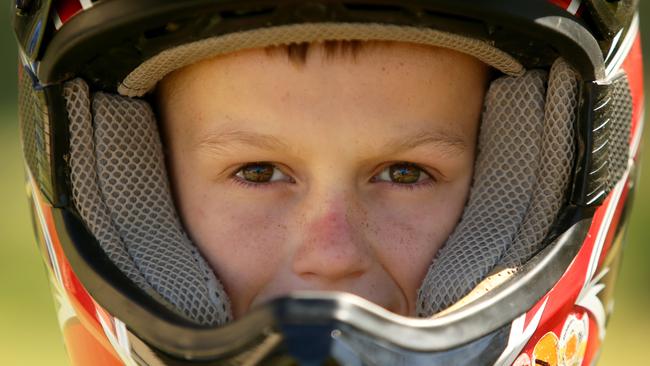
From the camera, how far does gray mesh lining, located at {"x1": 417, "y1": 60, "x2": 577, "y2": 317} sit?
2.17 metres

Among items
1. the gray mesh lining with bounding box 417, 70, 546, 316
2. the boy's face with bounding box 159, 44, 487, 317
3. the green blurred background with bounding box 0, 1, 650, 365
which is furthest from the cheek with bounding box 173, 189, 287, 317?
the green blurred background with bounding box 0, 1, 650, 365

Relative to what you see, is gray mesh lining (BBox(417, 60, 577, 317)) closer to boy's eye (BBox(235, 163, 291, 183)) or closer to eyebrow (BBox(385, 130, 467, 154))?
eyebrow (BBox(385, 130, 467, 154))

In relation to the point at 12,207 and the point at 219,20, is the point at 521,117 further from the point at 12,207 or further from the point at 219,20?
the point at 12,207

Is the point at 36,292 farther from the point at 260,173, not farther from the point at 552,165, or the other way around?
the point at 552,165

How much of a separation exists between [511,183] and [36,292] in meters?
2.15

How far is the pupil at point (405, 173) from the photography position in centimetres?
228

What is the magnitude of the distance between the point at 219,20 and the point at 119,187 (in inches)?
14.5

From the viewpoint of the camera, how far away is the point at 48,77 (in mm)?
2113

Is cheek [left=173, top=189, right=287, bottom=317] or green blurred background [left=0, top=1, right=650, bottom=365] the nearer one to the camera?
cheek [left=173, top=189, right=287, bottom=317]

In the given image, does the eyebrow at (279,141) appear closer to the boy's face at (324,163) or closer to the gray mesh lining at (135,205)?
the boy's face at (324,163)

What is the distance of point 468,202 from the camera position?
7.56 feet

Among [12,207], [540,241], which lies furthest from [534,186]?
[12,207]

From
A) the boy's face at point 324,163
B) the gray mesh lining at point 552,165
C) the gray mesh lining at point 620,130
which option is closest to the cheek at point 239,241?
the boy's face at point 324,163

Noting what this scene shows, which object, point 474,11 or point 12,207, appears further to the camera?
point 12,207
